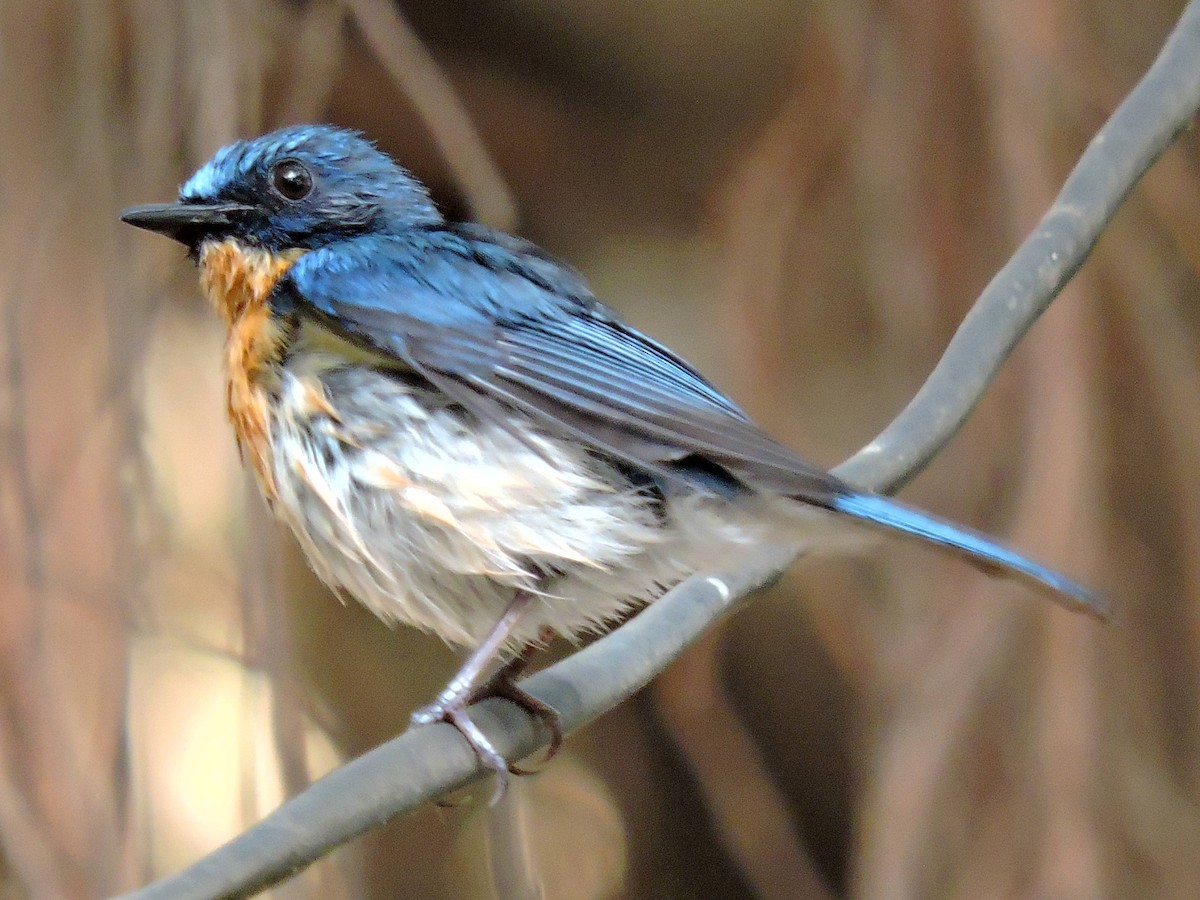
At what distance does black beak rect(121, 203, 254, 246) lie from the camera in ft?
4.50

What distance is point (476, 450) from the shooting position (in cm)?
124

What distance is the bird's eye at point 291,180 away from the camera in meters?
1.46

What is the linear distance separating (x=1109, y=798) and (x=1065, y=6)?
1.31 m

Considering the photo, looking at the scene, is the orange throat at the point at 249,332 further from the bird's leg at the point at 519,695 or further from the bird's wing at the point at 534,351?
the bird's leg at the point at 519,695

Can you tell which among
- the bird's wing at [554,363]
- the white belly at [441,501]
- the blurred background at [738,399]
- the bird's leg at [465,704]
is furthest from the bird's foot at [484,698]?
the blurred background at [738,399]

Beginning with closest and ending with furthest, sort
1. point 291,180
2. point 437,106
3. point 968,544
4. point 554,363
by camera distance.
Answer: point 968,544, point 554,363, point 291,180, point 437,106

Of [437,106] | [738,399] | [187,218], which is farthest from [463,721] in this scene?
[738,399]

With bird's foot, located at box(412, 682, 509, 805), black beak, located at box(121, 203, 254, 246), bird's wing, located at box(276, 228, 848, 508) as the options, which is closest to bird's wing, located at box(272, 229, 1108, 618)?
bird's wing, located at box(276, 228, 848, 508)

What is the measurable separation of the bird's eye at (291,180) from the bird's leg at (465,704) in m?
0.52

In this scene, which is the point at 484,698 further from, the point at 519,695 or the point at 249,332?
the point at 249,332

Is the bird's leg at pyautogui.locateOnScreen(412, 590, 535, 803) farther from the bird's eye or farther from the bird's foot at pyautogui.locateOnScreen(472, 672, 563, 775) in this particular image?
the bird's eye

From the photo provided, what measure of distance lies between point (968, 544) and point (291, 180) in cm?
82

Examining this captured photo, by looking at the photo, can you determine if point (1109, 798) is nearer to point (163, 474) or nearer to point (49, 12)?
point (163, 474)

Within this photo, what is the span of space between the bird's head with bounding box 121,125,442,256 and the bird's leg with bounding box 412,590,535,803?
467 mm
